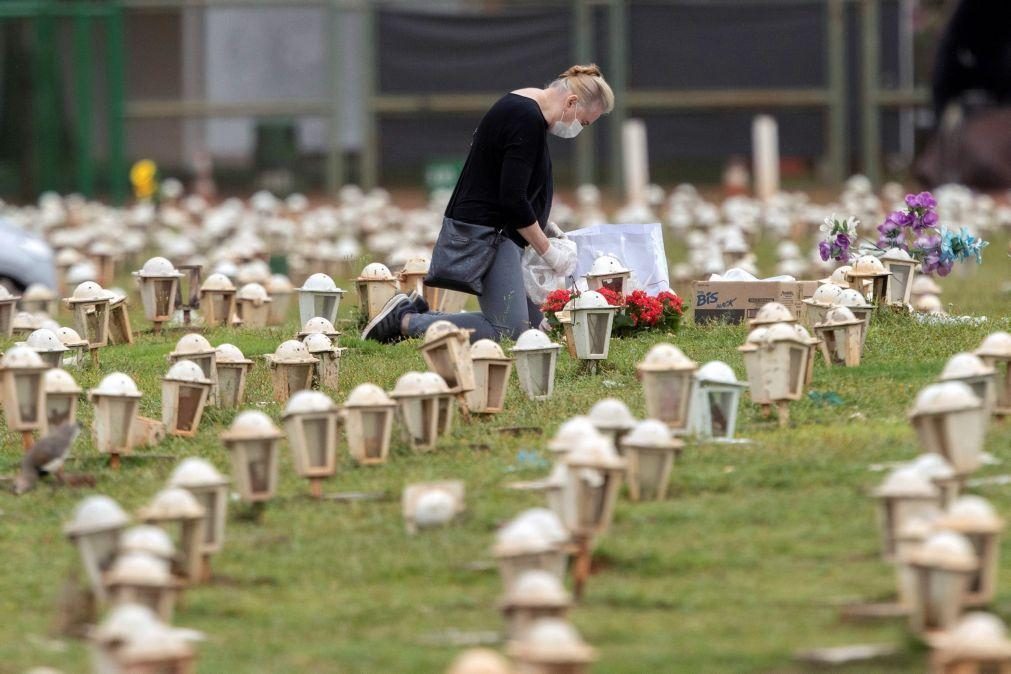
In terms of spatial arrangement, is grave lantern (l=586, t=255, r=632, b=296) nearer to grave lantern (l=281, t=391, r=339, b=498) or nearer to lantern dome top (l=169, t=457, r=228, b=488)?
grave lantern (l=281, t=391, r=339, b=498)

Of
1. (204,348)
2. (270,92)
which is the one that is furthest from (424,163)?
(204,348)

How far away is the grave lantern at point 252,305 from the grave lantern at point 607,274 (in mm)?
2227

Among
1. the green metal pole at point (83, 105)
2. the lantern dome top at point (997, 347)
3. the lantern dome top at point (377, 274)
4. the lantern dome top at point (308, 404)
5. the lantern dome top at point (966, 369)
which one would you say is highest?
the green metal pole at point (83, 105)

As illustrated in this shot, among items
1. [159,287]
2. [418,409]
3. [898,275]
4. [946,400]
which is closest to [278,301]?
[159,287]

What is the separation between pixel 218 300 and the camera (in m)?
10.8

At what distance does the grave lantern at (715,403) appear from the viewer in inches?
265

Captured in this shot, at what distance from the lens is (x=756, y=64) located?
955 inches

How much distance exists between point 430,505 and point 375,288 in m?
4.35

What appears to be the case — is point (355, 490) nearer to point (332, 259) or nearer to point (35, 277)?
point (35, 277)

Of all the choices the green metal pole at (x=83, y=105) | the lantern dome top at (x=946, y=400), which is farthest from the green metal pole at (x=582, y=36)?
the lantern dome top at (x=946, y=400)

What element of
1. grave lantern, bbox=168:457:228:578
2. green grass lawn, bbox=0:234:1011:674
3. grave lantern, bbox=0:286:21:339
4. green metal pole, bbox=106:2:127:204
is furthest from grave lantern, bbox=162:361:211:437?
green metal pole, bbox=106:2:127:204

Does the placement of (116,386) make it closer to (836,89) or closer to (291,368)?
(291,368)

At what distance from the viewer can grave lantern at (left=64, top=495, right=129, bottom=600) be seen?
16.1 feet

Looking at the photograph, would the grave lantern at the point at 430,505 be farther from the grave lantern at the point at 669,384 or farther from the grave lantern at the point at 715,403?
the grave lantern at the point at 715,403
